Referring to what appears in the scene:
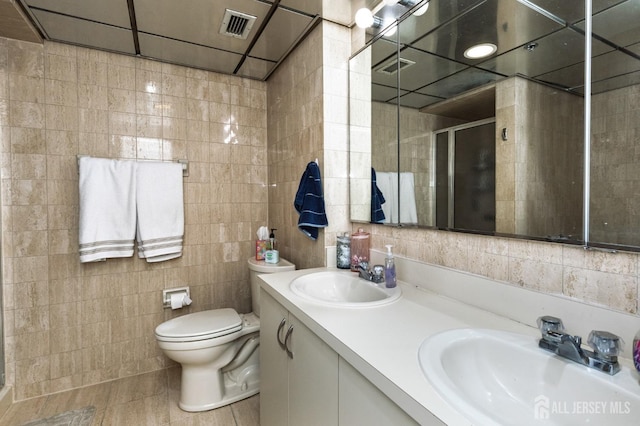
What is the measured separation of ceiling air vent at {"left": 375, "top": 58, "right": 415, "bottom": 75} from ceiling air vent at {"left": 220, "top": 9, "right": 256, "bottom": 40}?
0.74 metres

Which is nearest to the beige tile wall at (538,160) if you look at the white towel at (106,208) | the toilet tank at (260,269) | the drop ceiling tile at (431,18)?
the drop ceiling tile at (431,18)

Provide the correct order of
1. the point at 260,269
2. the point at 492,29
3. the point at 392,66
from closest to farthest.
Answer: the point at 492,29 → the point at 392,66 → the point at 260,269

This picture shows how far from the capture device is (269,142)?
241cm

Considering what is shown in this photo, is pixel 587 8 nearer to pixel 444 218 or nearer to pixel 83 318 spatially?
pixel 444 218

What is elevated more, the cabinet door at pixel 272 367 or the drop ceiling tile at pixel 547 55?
the drop ceiling tile at pixel 547 55

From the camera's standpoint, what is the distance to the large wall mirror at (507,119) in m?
0.75

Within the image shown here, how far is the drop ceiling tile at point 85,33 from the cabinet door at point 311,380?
6.22ft

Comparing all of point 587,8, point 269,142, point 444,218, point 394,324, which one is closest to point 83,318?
point 269,142

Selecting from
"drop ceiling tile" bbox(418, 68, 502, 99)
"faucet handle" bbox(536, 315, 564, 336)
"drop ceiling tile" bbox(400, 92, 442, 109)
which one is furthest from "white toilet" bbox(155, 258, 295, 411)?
"faucet handle" bbox(536, 315, 564, 336)

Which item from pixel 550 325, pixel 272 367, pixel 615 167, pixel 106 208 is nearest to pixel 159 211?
pixel 106 208

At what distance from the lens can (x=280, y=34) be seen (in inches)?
70.1

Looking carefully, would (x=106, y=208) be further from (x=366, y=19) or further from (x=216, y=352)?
(x=366, y=19)

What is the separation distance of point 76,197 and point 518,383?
2.38 metres

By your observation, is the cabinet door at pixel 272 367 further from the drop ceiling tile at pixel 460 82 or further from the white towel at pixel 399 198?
the drop ceiling tile at pixel 460 82
